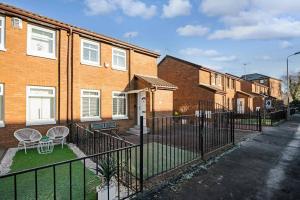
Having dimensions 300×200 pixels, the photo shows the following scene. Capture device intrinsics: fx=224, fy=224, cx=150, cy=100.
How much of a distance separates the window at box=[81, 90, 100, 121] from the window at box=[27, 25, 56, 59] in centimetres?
269

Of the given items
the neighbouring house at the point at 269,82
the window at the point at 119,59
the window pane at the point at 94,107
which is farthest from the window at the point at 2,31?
the neighbouring house at the point at 269,82

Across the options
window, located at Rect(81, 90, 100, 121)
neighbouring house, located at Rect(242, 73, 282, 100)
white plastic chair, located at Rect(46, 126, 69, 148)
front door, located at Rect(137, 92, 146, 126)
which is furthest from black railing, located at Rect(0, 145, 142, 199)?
neighbouring house, located at Rect(242, 73, 282, 100)

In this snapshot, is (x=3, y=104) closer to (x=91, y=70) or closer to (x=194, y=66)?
(x=91, y=70)

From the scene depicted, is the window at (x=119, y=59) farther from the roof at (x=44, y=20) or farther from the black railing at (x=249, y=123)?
the black railing at (x=249, y=123)

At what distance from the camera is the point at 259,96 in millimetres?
35031

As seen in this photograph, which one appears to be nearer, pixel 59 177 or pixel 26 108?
pixel 59 177

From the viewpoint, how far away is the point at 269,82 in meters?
47.9

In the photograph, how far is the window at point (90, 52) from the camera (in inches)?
494

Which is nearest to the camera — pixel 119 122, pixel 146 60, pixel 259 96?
pixel 119 122

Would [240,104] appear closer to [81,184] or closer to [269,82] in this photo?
[269,82]

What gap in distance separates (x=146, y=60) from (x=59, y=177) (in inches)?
475

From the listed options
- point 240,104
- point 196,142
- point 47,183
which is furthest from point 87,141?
point 240,104

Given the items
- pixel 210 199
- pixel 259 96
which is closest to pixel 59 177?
pixel 210 199

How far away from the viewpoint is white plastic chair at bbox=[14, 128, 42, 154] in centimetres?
→ 915
